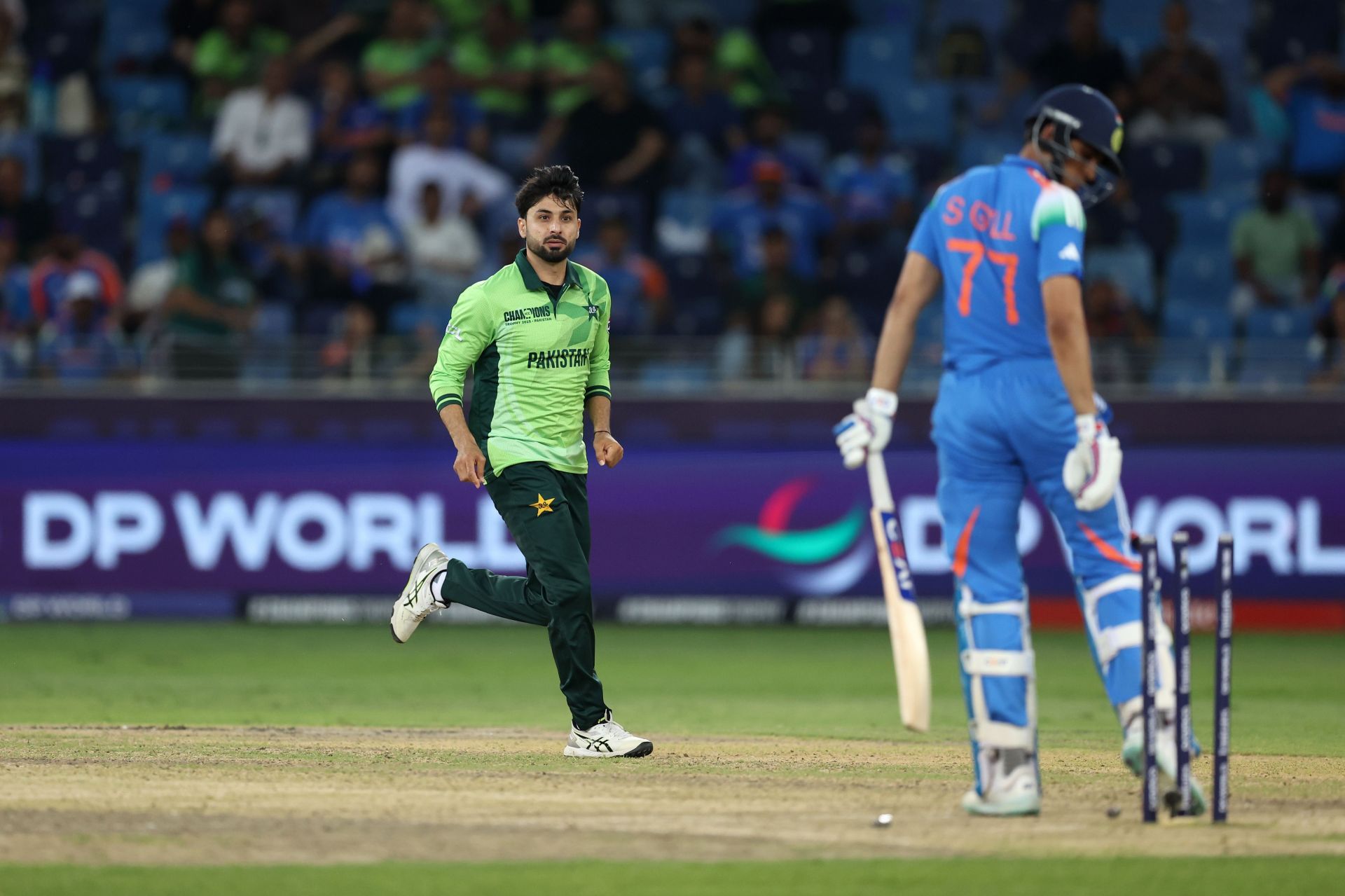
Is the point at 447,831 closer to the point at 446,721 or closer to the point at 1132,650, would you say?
the point at 1132,650

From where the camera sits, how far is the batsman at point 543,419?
795cm

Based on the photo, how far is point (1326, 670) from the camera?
12797 millimetres

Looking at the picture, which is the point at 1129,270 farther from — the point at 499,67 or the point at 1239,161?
the point at 499,67

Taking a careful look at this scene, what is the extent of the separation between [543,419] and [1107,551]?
2629 millimetres

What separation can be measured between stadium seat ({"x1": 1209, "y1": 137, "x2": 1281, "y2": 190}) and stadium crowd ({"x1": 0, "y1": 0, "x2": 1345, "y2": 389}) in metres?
0.03

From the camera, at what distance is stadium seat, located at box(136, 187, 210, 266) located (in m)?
17.1

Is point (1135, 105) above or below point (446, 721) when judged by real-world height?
above

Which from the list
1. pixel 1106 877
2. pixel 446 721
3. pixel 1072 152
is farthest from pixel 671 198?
pixel 1106 877

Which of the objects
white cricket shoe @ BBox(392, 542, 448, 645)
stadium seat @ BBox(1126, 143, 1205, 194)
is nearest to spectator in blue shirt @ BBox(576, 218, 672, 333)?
stadium seat @ BBox(1126, 143, 1205, 194)

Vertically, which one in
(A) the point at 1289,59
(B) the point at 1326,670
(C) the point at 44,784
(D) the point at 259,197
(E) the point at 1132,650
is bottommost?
(B) the point at 1326,670

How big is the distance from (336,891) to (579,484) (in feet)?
10.5

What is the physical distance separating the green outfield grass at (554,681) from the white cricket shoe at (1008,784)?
270cm

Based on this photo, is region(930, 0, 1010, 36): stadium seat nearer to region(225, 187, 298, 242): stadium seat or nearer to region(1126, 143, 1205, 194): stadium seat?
region(1126, 143, 1205, 194): stadium seat

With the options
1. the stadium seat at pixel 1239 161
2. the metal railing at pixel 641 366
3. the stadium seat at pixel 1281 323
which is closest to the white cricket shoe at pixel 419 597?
→ the metal railing at pixel 641 366
